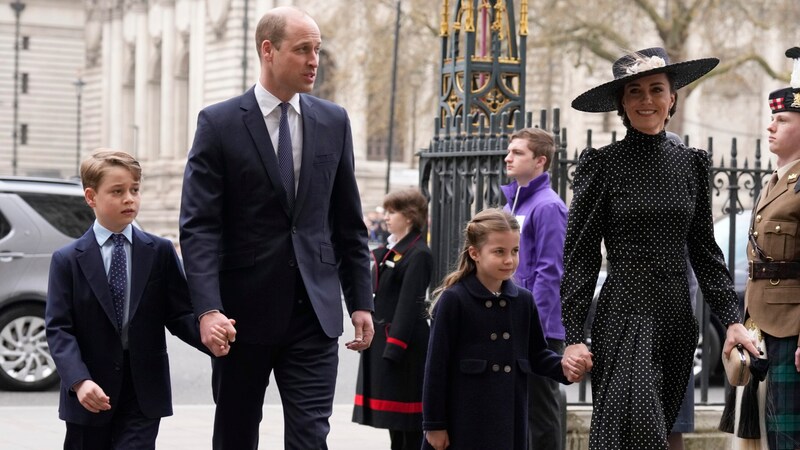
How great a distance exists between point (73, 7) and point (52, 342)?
86.3 meters

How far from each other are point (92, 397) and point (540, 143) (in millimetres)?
3209

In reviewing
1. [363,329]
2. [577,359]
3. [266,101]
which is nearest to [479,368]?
[363,329]

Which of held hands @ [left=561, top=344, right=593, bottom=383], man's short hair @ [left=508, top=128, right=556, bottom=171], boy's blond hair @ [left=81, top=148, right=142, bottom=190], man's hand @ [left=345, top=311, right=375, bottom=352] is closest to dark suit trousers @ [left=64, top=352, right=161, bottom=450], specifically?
boy's blond hair @ [left=81, top=148, right=142, bottom=190]

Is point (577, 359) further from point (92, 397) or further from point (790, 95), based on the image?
point (92, 397)

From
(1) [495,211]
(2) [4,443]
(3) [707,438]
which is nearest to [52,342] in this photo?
(1) [495,211]

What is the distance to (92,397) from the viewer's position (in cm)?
592

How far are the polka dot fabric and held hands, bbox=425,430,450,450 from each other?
734 millimetres

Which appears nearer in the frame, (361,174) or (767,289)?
(767,289)

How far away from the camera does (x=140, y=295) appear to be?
6.20 metres

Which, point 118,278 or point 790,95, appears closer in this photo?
point 118,278

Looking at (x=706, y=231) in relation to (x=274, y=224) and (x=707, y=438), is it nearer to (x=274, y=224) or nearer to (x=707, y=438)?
(x=274, y=224)

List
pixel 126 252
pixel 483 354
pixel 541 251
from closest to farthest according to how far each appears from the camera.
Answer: pixel 126 252 < pixel 483 354 < pixel 541 251

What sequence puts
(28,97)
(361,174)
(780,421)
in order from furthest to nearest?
(28,97) → (361,174) → (780,421)

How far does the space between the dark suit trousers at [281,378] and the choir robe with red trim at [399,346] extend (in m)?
2.13
